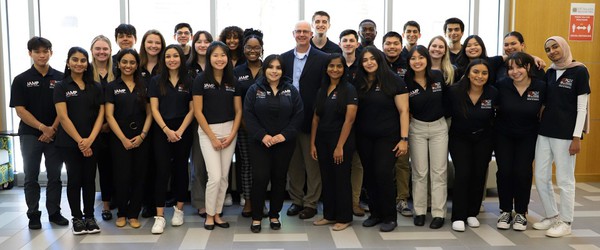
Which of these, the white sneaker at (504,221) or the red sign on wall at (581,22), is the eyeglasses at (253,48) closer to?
the white sneaker at (504,221)

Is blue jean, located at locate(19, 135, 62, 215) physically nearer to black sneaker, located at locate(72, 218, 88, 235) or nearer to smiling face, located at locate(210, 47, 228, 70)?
black sneaker, located at locate(72, 218, 88, 235)

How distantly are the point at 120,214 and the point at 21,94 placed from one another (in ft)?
4.21

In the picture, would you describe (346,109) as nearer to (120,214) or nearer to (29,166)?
(120,214)

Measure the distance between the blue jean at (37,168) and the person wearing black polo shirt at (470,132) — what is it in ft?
10.7

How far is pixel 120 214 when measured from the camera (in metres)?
4.28

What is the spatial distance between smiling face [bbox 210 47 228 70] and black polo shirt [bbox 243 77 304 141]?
1.03 ft

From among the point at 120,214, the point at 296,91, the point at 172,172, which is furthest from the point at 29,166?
the point at 296,91

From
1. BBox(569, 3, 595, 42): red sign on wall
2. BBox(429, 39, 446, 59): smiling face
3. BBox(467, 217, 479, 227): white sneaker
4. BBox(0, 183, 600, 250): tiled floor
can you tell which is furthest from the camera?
BBox(569, 3, 595, 42): red sign on wall

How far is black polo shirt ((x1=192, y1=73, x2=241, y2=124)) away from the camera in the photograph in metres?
3.99

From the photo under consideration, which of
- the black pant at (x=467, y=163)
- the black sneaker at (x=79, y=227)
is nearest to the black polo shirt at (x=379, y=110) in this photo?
the black pant at (x=467, y=163)

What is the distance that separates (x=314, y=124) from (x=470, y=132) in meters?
1.26

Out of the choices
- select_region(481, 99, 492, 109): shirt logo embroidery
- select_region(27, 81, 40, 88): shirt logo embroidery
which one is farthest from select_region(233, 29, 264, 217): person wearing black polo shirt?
select_region(481, 99, 492, 109): shirt logo embroidery

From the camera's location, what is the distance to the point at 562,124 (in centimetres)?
384

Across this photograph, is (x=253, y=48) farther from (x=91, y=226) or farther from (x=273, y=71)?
(x=91, y=226)
